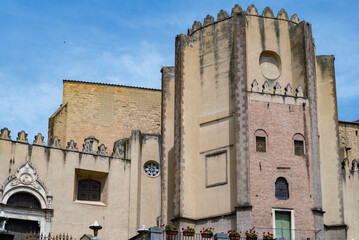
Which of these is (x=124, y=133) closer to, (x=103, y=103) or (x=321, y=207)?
(x=103, y=103)

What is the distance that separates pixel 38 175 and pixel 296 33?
15.2 m

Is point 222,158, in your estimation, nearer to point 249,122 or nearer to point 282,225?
point 249,122

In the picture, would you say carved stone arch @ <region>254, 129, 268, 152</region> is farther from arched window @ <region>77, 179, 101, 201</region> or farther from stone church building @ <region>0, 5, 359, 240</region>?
arched window @ <region>77, 179, 101, 201</region>

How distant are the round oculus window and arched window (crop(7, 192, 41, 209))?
21.2ft

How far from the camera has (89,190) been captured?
37375 millimetres

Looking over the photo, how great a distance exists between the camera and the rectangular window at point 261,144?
34688mm

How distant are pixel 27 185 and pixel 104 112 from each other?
40.4 ft

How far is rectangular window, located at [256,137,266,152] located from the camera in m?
34.7

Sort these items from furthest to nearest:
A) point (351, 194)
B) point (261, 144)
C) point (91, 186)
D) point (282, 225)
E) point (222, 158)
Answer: point (351, 194), point (91, 186), point (222, 158), point (261, 144), point (282, 225)

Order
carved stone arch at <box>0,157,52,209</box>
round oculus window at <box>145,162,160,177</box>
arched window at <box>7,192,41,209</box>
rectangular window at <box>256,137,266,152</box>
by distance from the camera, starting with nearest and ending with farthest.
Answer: carved stone arch at <box>0,157,52,209</box> → rectangular window at <box>256,137,266,152</box> → arched window at <box>7,192,41,209</box> → round oculus window at <box>145,162,160,177</box>

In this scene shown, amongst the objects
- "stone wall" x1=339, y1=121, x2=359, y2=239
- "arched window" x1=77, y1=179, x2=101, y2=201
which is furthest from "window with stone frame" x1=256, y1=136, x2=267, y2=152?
"arched window" x1=77, y1=179, x2=101, y2=201

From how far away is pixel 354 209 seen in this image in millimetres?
38656

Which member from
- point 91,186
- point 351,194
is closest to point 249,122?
point 351,194

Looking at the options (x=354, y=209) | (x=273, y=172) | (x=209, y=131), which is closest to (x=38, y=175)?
(x=209, y=131)
